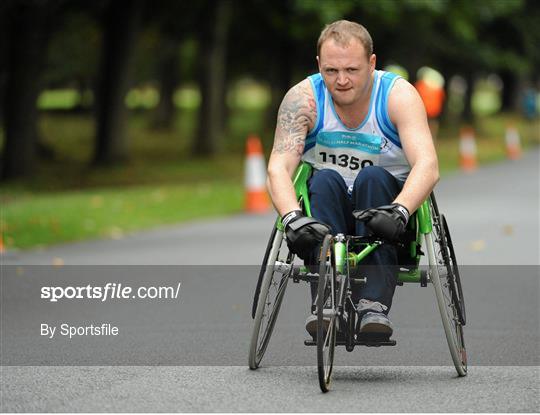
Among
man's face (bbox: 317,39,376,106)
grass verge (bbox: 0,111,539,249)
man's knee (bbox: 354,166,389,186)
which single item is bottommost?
grass verge (bbox: 0,111,539,249)

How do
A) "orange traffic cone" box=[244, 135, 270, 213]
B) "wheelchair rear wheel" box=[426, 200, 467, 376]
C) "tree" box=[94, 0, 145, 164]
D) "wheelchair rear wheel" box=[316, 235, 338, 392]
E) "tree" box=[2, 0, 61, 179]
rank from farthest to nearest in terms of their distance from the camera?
"tree" box=[94, 0, 145, 164]
"tree" box=[2, 0, 61, 179]
"orange traffic cone" box=[244, 135, 270, 213]
"wheelchair rear wheel" box=[426, 200, 467, 376]
"wheelchair rear wheel" box=[316, 235, 338, 392]

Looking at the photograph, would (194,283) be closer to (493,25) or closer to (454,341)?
(454,341)

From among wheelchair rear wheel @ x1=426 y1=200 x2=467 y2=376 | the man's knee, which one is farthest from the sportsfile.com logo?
the man's knee

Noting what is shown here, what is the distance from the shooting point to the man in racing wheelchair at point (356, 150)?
655cm

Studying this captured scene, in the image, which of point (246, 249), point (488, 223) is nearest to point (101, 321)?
point (246, 249)

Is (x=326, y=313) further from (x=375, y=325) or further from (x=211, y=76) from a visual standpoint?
(x=211, y=76)

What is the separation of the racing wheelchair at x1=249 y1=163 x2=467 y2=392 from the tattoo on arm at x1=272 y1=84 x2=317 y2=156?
171mm

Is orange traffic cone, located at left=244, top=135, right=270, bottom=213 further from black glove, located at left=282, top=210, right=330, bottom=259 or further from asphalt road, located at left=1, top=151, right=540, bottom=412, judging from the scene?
black glove, located at left=282, top=210, right=330, bottom=259

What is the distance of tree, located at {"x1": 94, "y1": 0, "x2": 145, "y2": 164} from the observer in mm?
30016

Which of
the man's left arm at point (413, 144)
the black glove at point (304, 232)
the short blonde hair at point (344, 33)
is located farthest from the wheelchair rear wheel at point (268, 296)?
the short blonde hair at point (344, 33)

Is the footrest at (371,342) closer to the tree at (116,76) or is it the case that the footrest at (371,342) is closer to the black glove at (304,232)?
the black glove at (304,232)

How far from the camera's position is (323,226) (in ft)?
20.9

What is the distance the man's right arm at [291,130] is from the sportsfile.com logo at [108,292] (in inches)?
132

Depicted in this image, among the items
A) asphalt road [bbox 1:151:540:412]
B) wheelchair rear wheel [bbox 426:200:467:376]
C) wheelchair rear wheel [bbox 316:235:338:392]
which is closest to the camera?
wheelchair rear wheel [bbox 316:235:338:392]
